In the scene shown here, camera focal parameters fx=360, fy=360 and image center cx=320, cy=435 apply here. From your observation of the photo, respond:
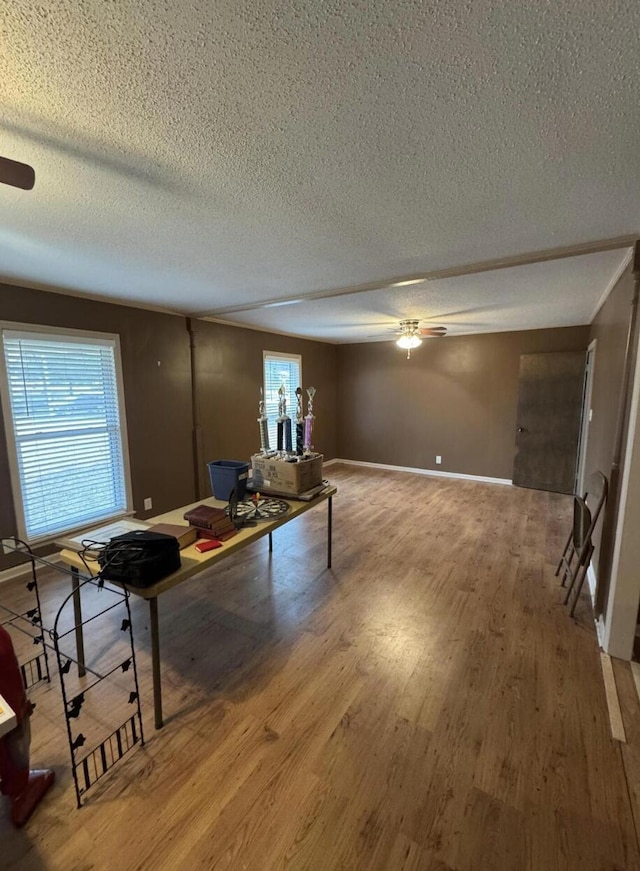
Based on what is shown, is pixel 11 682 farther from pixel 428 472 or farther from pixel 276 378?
pixel 428 472

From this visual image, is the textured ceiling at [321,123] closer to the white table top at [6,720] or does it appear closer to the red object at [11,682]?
the white table top at [6,720]

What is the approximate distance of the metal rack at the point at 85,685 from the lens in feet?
4.42

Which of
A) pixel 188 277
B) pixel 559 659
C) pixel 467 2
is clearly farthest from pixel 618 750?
pixel 188 277

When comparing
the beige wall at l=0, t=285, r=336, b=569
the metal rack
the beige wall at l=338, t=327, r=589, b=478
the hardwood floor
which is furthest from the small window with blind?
the beige wall at l=338, t=327, r=589, b=478

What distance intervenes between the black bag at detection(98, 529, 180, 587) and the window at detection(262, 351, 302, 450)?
12.4 ft

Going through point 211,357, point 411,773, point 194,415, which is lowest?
point 411,773

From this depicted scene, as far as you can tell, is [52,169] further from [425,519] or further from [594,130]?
[425,519]

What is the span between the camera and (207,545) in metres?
1.85

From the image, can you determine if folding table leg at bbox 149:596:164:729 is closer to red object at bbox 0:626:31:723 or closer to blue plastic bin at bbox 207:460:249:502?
red object at bbox 0:626:31:723

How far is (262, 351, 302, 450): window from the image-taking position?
5.48 metres

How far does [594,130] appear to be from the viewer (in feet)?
3.79

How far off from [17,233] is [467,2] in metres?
2.29

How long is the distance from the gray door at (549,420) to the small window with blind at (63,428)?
207 inches

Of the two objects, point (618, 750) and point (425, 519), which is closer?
point (618, 750)
